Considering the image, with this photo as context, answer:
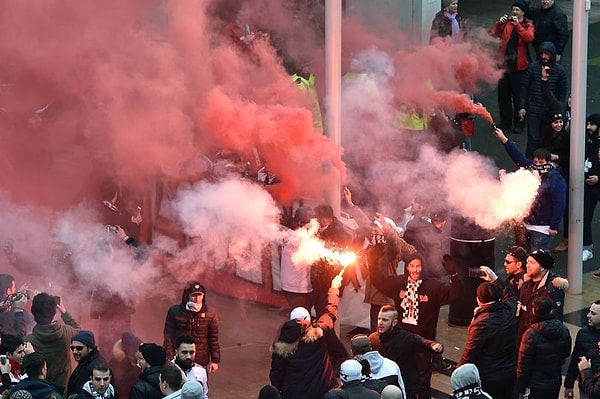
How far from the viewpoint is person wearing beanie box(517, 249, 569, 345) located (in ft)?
31.4

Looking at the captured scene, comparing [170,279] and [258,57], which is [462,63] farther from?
[170,279]

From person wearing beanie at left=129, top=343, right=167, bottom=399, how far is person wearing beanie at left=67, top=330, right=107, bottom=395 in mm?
339

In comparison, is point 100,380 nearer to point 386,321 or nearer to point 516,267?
point 386,321

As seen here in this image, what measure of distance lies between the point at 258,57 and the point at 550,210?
10.7ft

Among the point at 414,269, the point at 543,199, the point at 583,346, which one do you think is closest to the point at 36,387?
the point at 414,269

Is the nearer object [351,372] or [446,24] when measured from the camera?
[351,372]

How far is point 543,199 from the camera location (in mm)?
11539

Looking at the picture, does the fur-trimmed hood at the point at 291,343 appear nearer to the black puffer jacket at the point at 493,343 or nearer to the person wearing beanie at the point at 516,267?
the black puffer jacket at the point at 493,343

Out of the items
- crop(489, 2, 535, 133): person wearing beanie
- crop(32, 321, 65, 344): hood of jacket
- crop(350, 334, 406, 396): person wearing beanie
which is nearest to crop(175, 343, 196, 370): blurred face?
crop(32, 321, 65, 344): hood of jacket

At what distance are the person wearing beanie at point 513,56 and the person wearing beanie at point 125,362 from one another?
7445 mm

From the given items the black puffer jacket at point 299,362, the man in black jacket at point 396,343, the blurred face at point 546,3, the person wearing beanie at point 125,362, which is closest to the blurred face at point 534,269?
the man in black jacket at point 396,343

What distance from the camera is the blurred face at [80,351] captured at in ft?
26.9

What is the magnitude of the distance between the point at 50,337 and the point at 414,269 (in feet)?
9.13

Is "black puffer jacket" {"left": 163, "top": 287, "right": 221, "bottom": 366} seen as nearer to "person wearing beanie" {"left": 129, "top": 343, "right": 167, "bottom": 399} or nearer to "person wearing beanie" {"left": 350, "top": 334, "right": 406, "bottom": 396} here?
"person wearing beanie" {"left": 129, "top": 343, "right": 167, "bottom": 399}
